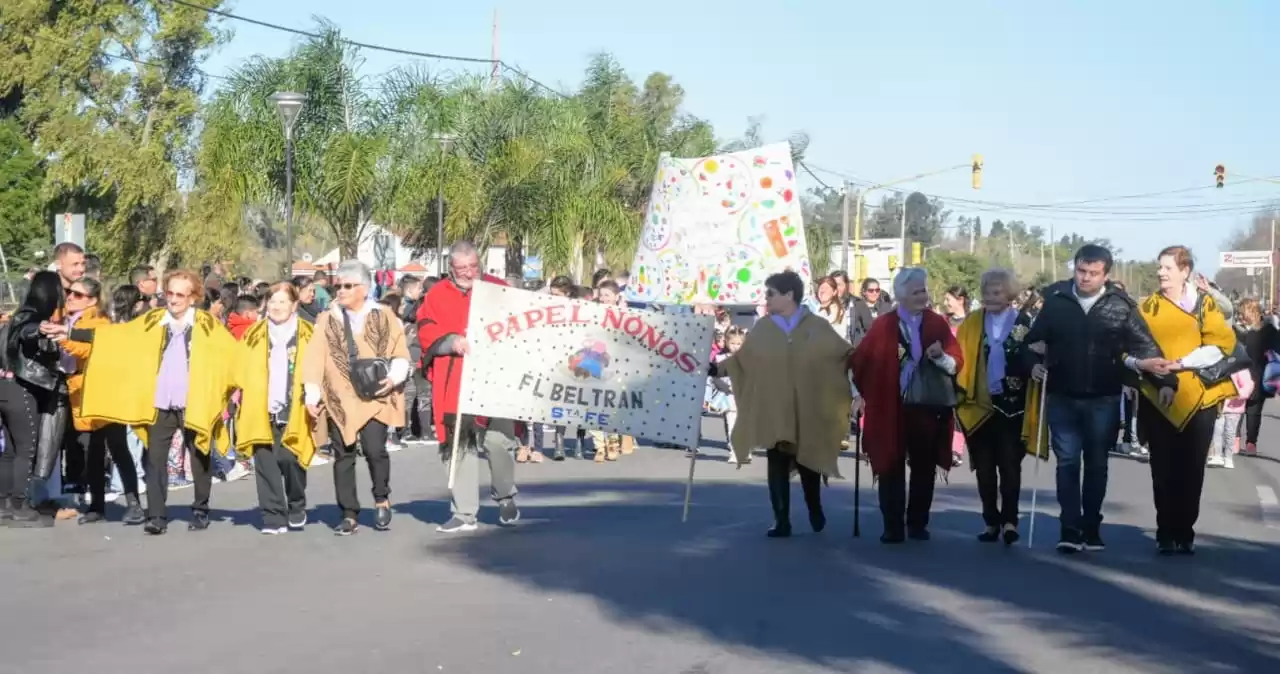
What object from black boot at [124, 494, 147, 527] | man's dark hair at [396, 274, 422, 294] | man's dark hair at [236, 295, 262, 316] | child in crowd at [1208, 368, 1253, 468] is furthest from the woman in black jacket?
child in crowd at [1208, 368, 1253, 468]

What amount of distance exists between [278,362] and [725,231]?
10731mm

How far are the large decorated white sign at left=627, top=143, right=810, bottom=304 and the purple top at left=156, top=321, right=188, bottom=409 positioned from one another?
10431 millimetres

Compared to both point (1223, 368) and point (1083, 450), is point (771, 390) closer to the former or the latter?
point (1083, 450)

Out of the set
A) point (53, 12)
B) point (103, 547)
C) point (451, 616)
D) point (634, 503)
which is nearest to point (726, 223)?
point (634, 503)

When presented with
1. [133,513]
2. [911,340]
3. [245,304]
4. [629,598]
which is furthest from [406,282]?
[629,598]

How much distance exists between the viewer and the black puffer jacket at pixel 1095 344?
10.5 m

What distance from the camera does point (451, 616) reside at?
27.6ft

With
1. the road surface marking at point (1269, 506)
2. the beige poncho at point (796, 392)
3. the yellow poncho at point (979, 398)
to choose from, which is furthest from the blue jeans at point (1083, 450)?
the road surface marking at point (1269, 506)

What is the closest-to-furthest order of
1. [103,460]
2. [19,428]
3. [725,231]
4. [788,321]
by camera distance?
1. [788,321]
2. [19,428]
3. [103,460]
4. [725,231]

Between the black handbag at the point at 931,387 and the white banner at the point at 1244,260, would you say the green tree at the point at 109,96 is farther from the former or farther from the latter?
the white banner at the point at 1244,260

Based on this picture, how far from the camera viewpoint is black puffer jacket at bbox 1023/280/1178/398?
1052 centimetres

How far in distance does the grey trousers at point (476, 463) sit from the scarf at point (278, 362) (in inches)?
44.3

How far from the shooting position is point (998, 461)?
11336mm

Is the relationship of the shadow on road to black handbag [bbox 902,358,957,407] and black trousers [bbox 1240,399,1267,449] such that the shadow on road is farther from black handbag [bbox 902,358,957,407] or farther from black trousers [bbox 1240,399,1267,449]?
black trousers [bbox 1240,399,1267,449]
